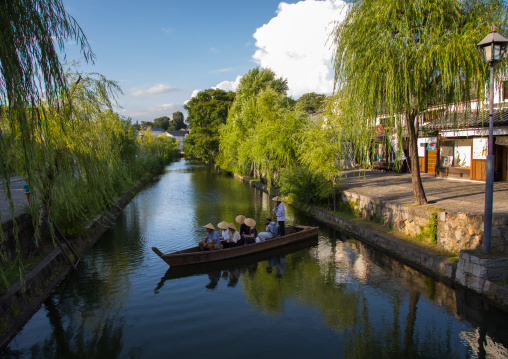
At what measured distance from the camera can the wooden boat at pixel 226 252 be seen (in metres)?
10.1

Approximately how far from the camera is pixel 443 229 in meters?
9.86

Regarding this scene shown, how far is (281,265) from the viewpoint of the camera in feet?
36.3

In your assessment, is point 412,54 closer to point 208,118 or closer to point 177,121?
point 208,118

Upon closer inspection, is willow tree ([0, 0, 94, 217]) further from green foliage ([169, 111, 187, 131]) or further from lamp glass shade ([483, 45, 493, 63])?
green foliage ([169, 111, 187, 131])

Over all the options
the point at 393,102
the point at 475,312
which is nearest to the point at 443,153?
the point at 393,102

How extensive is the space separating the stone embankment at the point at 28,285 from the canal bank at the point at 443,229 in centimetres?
899

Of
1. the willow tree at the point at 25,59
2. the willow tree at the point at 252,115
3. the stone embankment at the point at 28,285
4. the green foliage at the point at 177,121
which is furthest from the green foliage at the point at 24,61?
the green foliage at the point at 177,121

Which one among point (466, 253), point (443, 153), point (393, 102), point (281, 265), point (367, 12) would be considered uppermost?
point (367, 12)

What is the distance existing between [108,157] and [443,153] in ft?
59.2

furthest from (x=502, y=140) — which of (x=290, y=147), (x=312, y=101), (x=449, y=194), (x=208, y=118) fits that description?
(x=312, y=101)

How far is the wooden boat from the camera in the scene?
10102mm

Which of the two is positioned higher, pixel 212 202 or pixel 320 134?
pixel 320 134

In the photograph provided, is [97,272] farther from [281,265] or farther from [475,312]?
[475,312]

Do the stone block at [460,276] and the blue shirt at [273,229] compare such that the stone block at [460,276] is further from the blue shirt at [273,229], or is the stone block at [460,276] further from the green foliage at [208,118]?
the green foliage at [208,118]
